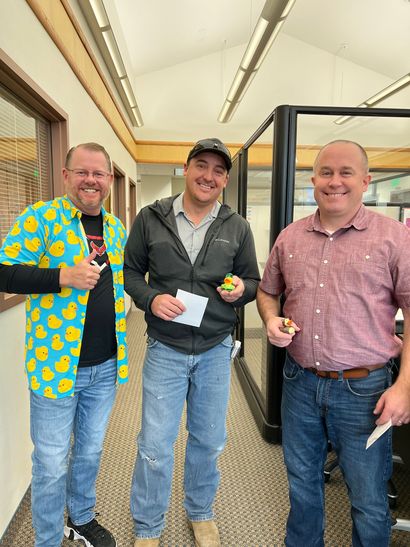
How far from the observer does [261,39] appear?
3.72 m

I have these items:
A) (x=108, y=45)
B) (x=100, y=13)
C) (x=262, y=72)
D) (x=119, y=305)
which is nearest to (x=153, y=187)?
(x=262, y=72)

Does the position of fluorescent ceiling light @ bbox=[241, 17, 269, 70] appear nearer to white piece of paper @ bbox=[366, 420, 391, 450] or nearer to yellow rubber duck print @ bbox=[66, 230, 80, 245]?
yellow rubber duck print @ bbox=[66, 230, 80, 245]

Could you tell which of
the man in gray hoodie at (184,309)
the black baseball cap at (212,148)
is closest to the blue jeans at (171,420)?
the man in gray hoodie at (184,309)

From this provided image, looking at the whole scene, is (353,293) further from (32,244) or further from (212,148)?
(32,244)

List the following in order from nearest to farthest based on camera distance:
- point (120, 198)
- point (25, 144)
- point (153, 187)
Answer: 1. point (25, 144)
2. point (120, 198)
3. point (153, 187)

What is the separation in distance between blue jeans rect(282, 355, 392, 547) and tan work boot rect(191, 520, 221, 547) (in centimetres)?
38

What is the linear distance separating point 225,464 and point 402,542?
3.10 ft

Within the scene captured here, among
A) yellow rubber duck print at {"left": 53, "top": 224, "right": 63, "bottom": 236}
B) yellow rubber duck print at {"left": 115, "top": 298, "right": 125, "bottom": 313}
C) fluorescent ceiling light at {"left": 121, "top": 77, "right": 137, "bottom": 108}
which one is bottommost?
yellow rubber duck print at {"left": 115, "top": 298, "right": 125, "bottom": 313}

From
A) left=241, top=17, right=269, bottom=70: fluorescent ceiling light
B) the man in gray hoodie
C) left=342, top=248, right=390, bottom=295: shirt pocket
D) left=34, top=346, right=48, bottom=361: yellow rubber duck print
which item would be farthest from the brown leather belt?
left=241, top=17, right=269, bottom=70: fluorescent ceiling light

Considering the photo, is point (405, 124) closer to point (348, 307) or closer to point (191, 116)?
point (191, 116)

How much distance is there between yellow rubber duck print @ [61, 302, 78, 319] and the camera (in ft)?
4.09

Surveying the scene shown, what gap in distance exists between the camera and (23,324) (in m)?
1.80

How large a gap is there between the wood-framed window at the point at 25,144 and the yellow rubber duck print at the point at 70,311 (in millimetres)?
451

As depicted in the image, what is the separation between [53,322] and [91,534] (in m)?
0.98
